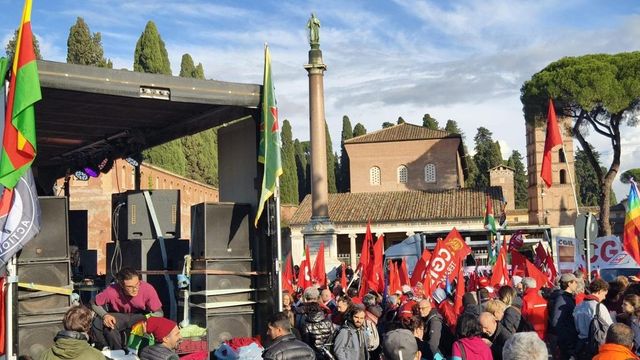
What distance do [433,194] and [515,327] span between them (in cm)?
4812

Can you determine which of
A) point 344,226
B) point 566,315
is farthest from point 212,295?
point 344,226

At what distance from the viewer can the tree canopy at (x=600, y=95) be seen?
152 ft

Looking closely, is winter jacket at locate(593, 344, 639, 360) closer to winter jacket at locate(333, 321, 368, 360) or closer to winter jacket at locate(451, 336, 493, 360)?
winter jacket at locate(451, 336, 493, 360)

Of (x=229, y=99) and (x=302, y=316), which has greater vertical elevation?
(x=229, y=99)

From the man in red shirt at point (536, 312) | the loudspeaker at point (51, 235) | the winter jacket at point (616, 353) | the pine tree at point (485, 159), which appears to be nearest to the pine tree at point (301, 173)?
the pine tree at point (485, 159)

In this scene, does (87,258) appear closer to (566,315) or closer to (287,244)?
(566,315)

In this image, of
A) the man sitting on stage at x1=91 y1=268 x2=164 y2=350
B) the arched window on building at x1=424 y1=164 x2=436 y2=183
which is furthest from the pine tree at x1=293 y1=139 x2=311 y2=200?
the man sitting on stage at x1=91 y1=268 x2=164 y2=350

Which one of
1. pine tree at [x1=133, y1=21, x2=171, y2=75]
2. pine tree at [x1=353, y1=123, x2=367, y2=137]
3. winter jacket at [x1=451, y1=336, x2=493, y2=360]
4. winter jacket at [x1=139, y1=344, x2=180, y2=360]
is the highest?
pine tree at [x1=133, y1=21, x2=171, y2=75]

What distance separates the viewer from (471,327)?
5.88m

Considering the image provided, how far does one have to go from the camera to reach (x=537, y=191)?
6631 cm

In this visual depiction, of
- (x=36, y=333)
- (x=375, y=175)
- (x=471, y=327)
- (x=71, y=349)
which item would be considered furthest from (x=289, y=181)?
(x=71, y=349)

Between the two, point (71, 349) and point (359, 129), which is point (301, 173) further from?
point (71, 349)

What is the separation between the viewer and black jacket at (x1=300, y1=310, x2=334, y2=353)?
23.9ft

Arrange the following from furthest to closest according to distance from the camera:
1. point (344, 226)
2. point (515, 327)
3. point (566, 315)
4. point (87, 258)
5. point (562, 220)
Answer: point (562, 220) → point (344, 226) → point (87, 258) → point (566, 315) → point (515, 327)
